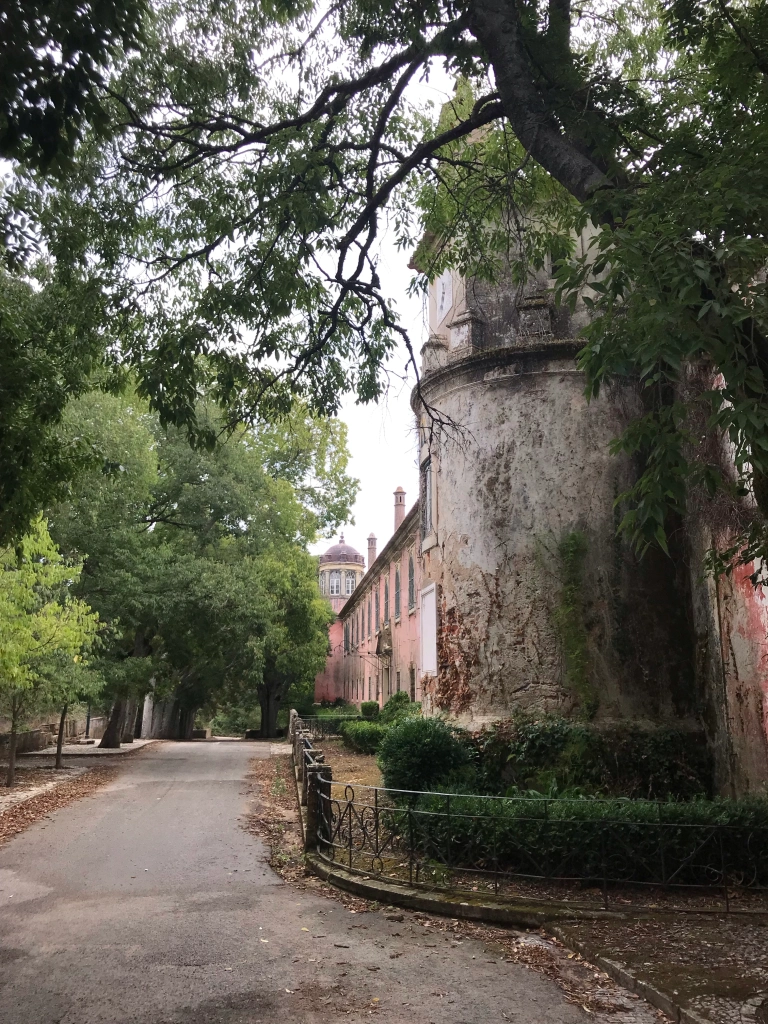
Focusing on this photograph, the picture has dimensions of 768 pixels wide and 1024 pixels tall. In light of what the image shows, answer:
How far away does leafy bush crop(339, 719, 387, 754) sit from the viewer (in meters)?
24.2

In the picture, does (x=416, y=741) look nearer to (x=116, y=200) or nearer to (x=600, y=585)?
(x=600, y=585)

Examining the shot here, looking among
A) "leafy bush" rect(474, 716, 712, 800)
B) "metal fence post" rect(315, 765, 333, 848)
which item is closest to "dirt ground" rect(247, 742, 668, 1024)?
"metal fence post" rect(315, 765, 333, 848)

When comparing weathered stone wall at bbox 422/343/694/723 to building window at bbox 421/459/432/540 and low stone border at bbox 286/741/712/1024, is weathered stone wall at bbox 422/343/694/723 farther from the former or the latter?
low stone border at bbox 286/741/712/1024

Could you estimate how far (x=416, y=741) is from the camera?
11141mm

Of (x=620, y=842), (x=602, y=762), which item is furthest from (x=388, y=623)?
(x=620, y=842)

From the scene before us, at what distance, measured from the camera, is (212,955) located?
6129mm

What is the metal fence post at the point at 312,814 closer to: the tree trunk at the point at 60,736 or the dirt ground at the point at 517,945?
the dirt ground at the point at 517,945

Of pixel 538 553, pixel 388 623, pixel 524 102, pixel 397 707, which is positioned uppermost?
pixel 524 102

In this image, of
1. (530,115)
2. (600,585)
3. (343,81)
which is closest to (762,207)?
(530,115)

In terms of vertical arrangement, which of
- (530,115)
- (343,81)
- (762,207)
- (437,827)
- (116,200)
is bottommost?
(437,827)

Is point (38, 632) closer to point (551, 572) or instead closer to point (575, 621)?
point (551, 572)

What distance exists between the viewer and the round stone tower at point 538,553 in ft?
38.1

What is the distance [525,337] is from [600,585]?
414cm

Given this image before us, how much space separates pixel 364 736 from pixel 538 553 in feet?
47.5
